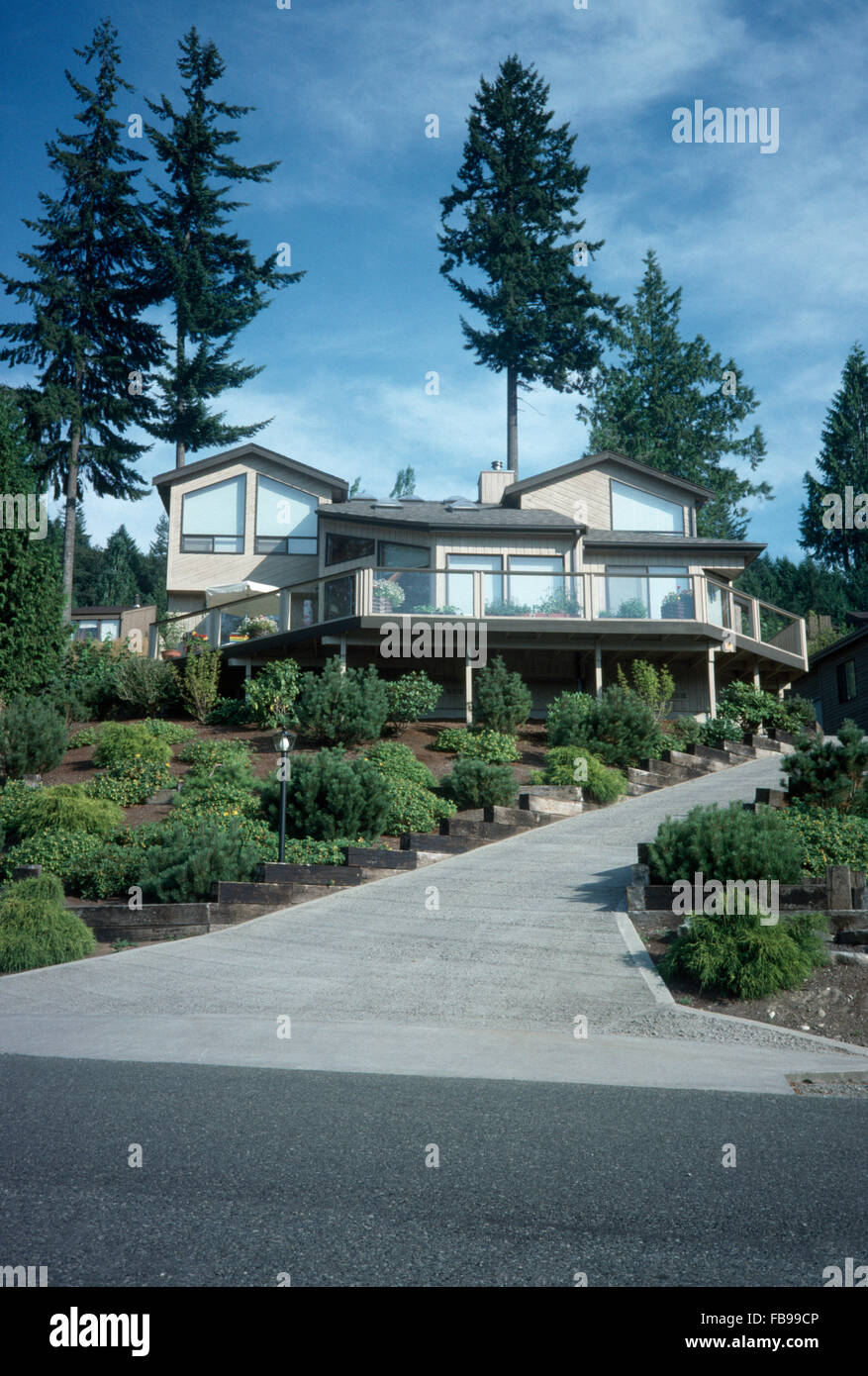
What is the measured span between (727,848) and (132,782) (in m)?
10.3

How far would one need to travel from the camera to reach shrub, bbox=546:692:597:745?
63.1 feet

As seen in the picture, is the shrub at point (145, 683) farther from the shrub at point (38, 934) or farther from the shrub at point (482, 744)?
the shrub at point (38, 934)

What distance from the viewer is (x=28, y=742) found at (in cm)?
1689

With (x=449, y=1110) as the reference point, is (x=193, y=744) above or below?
above

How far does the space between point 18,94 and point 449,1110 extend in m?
19.7

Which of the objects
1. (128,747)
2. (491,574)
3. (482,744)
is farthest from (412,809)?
(491,574)

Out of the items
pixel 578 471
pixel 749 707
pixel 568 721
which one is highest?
pixel 578 471

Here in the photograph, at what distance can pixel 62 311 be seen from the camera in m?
34.3

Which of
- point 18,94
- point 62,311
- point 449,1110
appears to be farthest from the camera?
point 62,311

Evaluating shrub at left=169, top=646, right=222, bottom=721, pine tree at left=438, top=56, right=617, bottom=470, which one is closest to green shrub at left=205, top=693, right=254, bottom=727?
shrub at left=169, top=646, right=222, bottom=721

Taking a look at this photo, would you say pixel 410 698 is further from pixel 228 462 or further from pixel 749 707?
pixel 228 462
